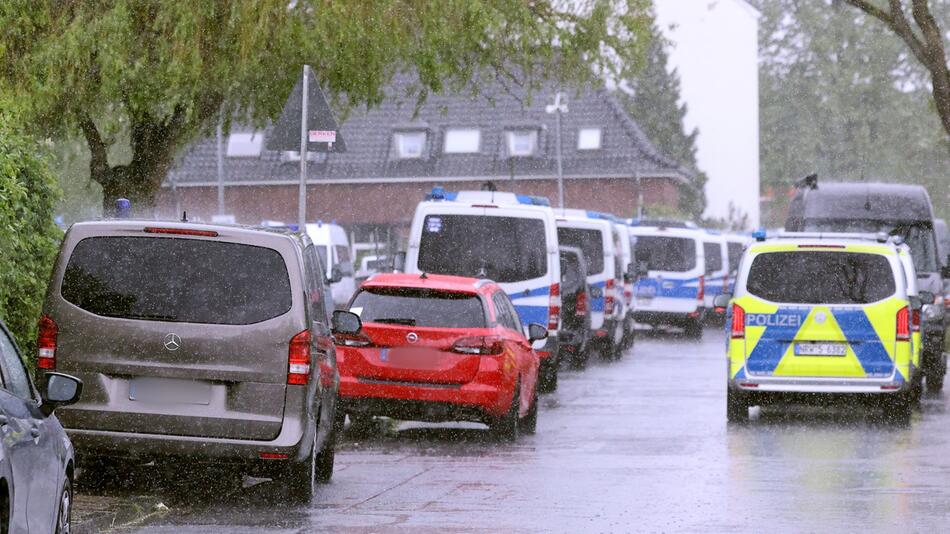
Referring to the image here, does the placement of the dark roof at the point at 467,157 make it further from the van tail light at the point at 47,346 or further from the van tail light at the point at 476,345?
the van tail light at the point at 47,346

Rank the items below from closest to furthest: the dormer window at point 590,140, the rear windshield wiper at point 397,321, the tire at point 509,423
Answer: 1. the rear windshield wiper at point 397,321
2. the tire at point 509,423
3. the dormer window at point 590,140

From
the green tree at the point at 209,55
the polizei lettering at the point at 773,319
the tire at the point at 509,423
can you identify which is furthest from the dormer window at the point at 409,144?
the tire at the point at 509,423

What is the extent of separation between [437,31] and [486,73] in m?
2.28

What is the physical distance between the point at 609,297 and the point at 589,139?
40457mm

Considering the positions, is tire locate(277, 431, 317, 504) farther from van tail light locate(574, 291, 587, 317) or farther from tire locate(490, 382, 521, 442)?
van tail light locate(574, 291, 587, 317)

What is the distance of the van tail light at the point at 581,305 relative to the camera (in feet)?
86.1

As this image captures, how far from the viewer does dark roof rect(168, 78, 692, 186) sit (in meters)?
68.4

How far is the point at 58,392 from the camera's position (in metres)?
7.66

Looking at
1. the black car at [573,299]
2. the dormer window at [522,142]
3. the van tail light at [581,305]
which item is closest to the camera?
the black car at [573,299]

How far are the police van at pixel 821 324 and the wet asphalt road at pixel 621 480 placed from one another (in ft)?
1.38

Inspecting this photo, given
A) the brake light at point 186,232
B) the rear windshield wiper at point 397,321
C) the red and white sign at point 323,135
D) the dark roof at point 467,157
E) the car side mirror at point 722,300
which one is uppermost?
the dark roof at point 467,157

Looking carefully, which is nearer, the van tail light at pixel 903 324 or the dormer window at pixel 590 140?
the van tail light at pixel 903 324

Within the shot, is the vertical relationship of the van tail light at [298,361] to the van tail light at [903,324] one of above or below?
above

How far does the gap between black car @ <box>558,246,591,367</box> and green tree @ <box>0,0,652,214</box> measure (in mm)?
6219
